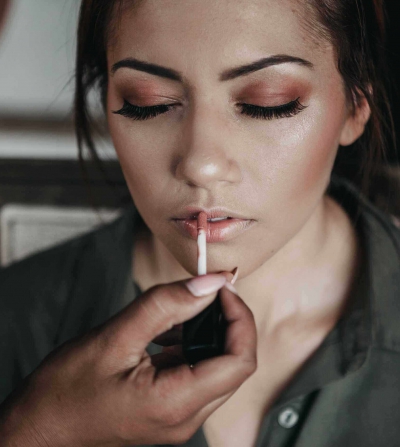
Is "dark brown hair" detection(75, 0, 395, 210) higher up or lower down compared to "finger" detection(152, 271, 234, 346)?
higher up

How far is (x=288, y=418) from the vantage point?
0.93 m

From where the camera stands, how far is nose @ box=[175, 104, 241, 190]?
76cm

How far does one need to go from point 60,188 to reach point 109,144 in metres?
0.19

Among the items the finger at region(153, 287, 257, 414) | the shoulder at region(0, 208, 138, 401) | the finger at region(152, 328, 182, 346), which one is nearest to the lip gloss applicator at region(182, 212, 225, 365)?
the finger at region(153, 287, 257, 414)

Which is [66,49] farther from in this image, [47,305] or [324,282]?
[324,282]

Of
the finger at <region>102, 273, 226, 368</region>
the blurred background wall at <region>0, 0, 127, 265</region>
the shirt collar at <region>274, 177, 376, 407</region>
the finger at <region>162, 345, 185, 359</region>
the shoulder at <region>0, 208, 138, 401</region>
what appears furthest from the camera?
the blurred background wall at <region>0, 0, 127, 265</region>

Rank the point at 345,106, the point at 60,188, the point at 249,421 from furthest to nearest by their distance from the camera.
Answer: the point at 60,188, the point at 249,421, the point at 345,106

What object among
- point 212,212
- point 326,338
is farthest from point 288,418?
point 212,212

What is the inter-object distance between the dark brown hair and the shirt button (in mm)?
536

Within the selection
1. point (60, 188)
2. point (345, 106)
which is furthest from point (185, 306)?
point (60, 188)

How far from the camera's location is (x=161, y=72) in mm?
767

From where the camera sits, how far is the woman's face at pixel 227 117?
2.44 ft

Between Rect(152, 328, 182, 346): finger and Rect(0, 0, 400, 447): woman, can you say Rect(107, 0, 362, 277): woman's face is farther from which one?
Rect(152, 328, 182, 346): finger

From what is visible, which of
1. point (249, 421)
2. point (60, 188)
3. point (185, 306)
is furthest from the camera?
point (60, 188)
